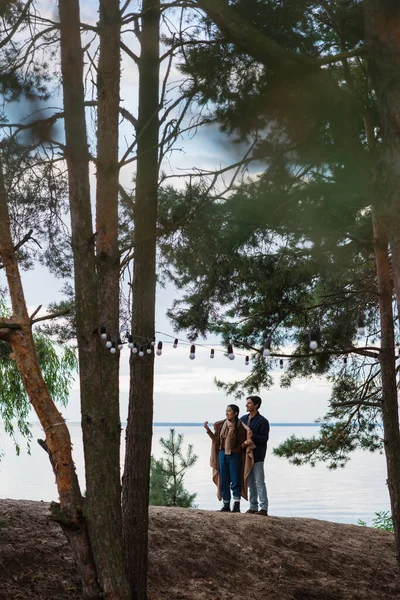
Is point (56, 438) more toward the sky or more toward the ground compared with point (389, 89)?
more toward the ground

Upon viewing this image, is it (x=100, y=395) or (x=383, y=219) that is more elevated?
(x=383, y=219)

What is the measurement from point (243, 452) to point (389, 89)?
22.6 feet

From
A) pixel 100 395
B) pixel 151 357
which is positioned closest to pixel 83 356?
pixel 100 395

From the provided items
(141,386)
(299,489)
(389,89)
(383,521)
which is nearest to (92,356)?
(141,386)

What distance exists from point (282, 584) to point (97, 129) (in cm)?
585

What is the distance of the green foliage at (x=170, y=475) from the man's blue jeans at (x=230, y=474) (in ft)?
6.27

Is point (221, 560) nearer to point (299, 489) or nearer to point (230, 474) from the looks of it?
point (230, 474)

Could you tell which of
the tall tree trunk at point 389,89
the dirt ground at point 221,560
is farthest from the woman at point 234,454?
the tall tree trunk at point 389,89

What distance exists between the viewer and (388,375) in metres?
10.4

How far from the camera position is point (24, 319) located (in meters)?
7.66

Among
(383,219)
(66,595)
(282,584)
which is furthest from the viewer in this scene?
(282,584)

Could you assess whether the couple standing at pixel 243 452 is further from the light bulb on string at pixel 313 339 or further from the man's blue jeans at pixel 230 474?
the light bulb on string at pixel 313 339

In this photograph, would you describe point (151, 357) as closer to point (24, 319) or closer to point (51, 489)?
point (24, 319)

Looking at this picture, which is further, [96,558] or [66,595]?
[66,595]
